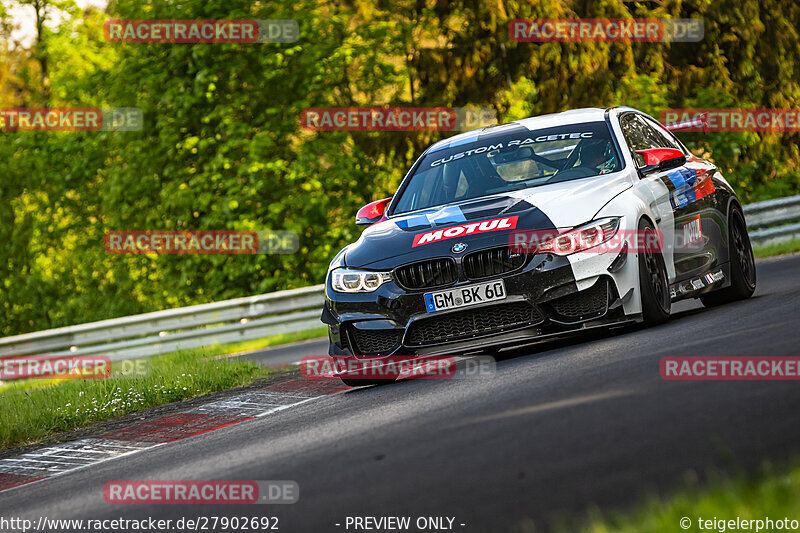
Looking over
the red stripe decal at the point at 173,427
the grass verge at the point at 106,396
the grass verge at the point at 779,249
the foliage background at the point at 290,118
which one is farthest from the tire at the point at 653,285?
the foliage background at the point at 290,118

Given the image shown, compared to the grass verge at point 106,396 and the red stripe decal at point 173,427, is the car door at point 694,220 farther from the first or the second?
the grass verge at point 106,396

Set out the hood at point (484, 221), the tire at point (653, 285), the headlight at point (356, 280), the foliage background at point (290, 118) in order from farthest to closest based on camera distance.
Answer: the foliage background at point (290, 118) → the headlight at point (356, 280) → the tire at point (653, 285) → the hood at point (484, 221)

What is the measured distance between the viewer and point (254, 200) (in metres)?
21.7

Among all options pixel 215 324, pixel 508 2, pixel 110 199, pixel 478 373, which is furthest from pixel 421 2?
pixel 478 373

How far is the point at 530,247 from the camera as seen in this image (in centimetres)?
722

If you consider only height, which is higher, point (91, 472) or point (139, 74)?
point (139, 74)

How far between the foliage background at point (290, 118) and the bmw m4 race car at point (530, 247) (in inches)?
505

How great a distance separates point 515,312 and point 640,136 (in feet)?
8.88

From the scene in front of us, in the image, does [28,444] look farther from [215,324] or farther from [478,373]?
[215,324]

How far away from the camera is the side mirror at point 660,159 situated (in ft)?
27.4

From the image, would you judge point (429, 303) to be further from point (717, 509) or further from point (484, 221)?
point (717, 509)

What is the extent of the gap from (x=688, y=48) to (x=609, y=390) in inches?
877

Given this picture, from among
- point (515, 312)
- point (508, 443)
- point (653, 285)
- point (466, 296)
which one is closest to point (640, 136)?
point (653, 285)

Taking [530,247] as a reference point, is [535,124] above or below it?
above
